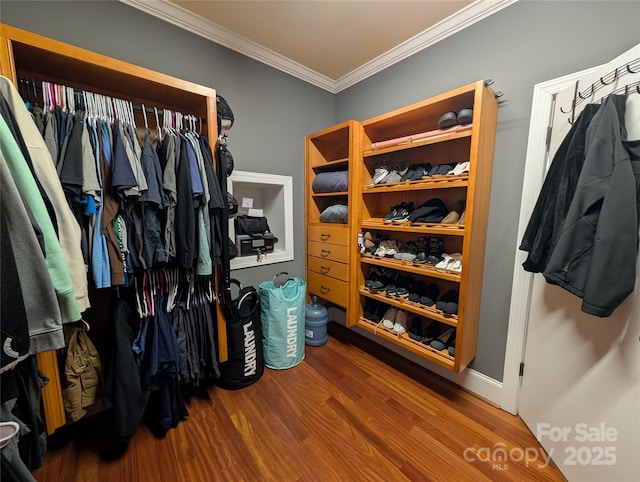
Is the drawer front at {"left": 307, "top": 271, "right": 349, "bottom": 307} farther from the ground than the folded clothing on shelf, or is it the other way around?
the folded clothing on shelf

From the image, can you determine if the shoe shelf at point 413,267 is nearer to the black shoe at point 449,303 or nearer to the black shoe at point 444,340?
the black shoe at point 449,303

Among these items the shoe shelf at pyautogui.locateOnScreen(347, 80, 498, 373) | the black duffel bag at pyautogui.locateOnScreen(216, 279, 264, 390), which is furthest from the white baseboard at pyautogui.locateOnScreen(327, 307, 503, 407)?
the black duffel bag at pyautogui.locateOnScreen(216, 279, 264, 390)

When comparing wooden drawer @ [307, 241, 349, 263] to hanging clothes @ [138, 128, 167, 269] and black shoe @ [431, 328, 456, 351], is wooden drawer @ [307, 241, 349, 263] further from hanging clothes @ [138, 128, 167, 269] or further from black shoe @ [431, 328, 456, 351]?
hanging clothes @ [138, 128, 167, 269]

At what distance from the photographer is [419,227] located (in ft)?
5.33

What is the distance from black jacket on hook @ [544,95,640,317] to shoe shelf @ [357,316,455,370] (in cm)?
82

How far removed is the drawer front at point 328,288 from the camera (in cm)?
210

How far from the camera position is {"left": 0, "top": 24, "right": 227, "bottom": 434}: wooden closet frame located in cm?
97

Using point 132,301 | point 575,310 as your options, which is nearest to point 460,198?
point 575,310

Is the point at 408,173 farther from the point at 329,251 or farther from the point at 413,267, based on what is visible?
the point at 329,251

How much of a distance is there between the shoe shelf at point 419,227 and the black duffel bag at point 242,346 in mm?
1064

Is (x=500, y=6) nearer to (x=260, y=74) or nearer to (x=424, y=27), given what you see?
(x=424, y=27)

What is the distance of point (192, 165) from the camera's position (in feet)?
4.25

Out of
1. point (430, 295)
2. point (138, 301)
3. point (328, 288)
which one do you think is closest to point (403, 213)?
point (430, 295)

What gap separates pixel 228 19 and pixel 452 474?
2946mm
